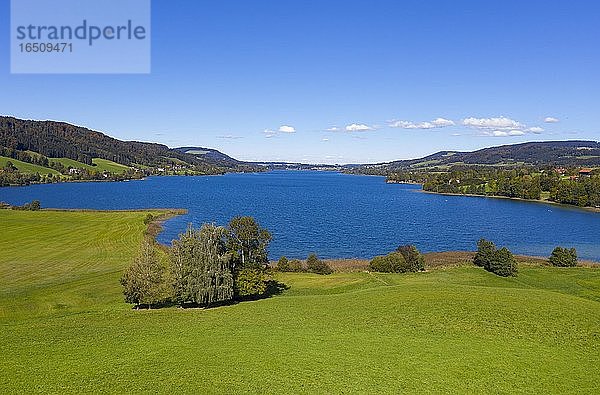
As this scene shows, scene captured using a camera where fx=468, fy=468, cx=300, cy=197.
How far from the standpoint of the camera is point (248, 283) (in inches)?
1674

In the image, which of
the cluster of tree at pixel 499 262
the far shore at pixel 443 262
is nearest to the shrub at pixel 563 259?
the far shore at pixel 443 262

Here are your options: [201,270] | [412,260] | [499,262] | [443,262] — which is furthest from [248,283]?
[443,262]

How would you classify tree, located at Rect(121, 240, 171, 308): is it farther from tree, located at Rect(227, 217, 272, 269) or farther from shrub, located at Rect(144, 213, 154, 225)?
shrub, located at Rect(144, 213, 154, 225)

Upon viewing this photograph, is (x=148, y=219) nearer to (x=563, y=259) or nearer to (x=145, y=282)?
(x=145, y=282)

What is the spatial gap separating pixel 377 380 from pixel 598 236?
100.0 meters

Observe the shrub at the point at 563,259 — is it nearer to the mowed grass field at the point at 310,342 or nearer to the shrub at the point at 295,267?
the mowed grass field at the point at 310,342

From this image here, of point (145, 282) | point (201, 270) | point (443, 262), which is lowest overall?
point (443, 262)

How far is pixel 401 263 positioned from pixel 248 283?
25.7m

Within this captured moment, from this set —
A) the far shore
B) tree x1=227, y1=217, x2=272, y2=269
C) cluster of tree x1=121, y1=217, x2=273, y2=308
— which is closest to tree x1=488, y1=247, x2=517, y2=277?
the far shore

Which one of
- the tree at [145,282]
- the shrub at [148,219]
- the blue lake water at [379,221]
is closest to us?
the tree at [145,282]

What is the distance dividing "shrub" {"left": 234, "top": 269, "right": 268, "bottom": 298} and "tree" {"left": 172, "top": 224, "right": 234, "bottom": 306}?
1.65 m

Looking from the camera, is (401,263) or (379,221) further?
(379,221)

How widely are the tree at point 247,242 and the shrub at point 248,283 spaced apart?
117cm

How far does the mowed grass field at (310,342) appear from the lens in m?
22.9
